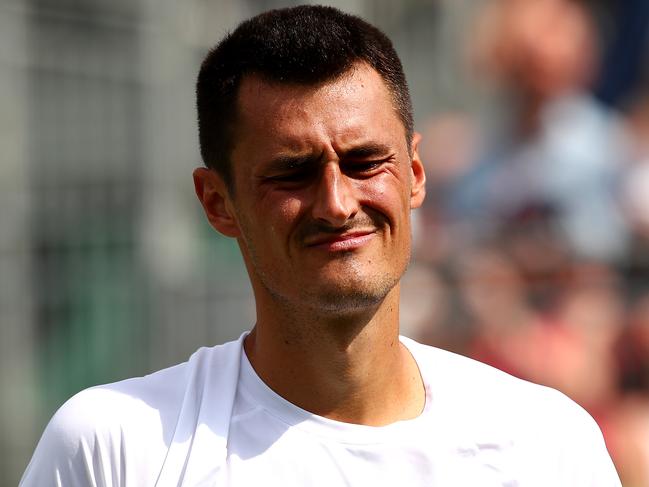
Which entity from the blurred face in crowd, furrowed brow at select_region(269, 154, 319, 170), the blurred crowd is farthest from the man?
the blurred face in crowd

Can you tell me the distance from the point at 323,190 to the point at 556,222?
338 cm

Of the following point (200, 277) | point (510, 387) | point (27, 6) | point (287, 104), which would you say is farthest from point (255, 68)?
point (27, 6)

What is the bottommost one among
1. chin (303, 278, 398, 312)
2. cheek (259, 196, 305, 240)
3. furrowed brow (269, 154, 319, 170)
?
chin (303, 278, 398, 312)

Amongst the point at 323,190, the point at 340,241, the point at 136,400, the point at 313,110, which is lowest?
the point at 136,400

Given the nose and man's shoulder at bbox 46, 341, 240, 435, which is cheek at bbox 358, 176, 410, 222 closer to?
the nose

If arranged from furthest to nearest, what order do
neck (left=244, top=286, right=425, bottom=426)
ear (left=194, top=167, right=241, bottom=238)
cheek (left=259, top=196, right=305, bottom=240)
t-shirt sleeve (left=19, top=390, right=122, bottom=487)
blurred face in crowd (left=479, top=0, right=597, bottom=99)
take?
1. blurred face in crowd (left=479, top=0, right=597, bottom=99)
2. ear (left=194, top=167, right=241, bottom=238)
3. neck (left=244, top=286, right=425, bottom=426)
4. cheek (left=259, top=196, right=305, bottom=240)
5. t-shirt sleeve (left=19, top=390, right=122, bottom=487)

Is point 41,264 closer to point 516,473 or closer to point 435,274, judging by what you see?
point 435,274

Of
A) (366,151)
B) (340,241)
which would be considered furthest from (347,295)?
(366,151)

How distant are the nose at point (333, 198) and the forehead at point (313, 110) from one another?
83 mm

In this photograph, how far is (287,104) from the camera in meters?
2.84

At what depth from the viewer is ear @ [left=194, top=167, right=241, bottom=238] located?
3043mm

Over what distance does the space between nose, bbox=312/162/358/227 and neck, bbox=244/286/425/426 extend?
0.26 meters

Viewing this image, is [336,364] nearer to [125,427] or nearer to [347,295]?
[347,295]

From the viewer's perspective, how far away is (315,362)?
293 cm
